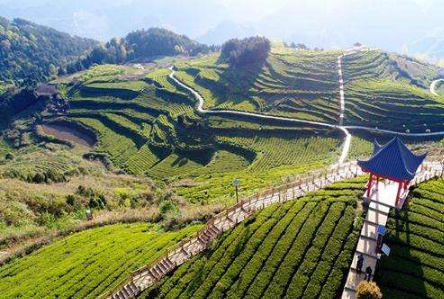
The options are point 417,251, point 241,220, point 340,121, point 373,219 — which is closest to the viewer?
point 417,251

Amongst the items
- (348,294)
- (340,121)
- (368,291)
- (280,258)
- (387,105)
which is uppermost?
(387,105)

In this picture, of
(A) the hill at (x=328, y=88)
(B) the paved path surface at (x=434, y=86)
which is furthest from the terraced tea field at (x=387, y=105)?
(B) the paved path surface at (x=434, y=86)

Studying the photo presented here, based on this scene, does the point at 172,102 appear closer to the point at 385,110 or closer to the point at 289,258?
the point at 385,110

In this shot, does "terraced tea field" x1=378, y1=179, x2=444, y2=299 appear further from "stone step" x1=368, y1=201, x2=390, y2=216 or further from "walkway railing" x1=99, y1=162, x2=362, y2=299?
"walkway railing" x1=99, y1=162, x2=362, y2=299

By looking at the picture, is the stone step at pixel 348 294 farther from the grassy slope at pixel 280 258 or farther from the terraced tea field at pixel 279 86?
the terraced tea field at pixel 279 86

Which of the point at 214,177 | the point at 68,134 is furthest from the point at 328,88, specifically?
the point at 68,134

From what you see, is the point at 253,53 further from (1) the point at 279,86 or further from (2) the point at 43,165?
(2) the point at 43,165
